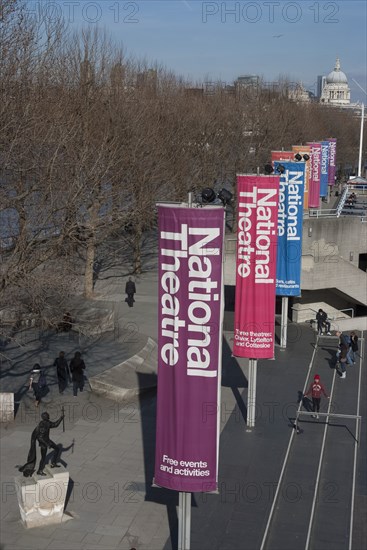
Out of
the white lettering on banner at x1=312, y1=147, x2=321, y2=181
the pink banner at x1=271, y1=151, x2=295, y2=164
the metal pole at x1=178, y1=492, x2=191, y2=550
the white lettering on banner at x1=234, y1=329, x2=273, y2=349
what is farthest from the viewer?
the white lettering on banner at x1=312, y1=147, x2=321, y2=181

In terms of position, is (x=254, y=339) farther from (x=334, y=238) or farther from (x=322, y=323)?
(x=334, y=238)

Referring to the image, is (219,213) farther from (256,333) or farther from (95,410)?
(95,410)

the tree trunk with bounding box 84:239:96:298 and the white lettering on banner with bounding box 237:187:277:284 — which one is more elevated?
the white lettering on banner with bounding box 237:187:277:284

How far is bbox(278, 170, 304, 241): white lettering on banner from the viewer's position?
950 inches

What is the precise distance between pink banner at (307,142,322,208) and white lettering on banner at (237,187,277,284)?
24.3 meters

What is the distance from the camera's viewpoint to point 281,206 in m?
24.3

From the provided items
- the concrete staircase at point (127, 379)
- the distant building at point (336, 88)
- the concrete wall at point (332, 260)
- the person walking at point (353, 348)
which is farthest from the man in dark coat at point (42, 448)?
the distant building at point (336, 88)

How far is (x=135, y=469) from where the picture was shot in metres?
15.9

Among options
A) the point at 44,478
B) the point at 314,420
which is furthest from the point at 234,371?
the point at 44,478

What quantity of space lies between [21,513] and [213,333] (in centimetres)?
487

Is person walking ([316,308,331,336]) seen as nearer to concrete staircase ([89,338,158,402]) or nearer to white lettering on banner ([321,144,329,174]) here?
concrete staircase ([89,338,158,402])

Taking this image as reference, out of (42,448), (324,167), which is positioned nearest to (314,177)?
(324,167)

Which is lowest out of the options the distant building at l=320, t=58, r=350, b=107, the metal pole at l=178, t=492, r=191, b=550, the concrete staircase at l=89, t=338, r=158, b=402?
the concrete staircase at l=89, t=338, r=158, b=402

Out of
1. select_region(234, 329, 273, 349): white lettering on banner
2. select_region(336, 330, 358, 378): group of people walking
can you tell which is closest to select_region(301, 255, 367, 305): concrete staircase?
select_region(336, 330, 358, 378): group of people walking
